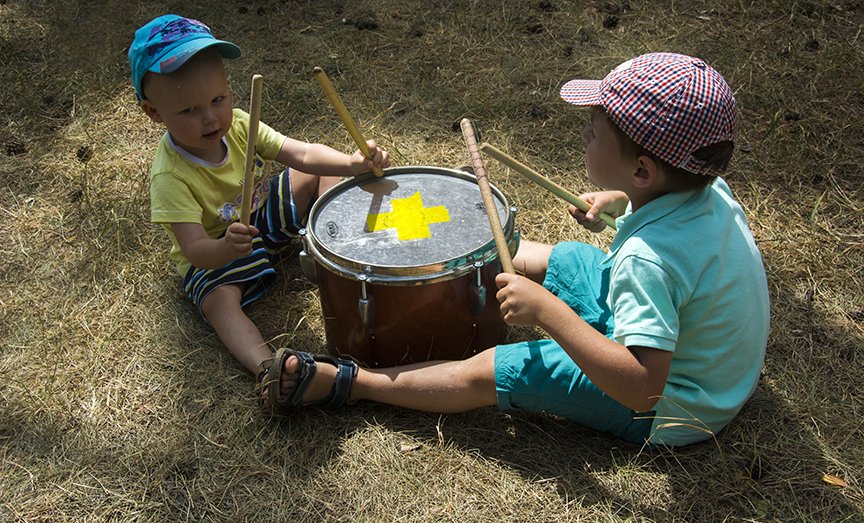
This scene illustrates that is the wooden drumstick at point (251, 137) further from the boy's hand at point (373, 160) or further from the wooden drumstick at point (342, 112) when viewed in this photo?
the boy's hand at point (373, 160)

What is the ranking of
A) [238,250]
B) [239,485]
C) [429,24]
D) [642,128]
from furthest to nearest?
[429,24] → [238,250] → [239,485] → [642,128]

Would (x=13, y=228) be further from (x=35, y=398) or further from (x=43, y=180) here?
(x=35, y=398)

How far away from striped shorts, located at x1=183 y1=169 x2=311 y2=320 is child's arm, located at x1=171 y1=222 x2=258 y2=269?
136 millimetres

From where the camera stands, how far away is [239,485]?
207 cm

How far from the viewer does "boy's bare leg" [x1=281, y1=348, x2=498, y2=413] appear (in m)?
2.12

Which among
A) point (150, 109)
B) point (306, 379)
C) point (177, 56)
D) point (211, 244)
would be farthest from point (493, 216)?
point (150, 109)

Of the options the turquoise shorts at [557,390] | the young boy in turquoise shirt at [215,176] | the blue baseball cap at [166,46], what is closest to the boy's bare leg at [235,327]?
A: the young boy in turquoise shirt at [215,176]

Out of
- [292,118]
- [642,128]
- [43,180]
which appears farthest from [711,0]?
[43,180]

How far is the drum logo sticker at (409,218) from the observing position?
85.2 inches

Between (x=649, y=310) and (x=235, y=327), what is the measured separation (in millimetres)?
1354

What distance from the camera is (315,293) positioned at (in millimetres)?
2725

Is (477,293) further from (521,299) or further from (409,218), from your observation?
(409,218)

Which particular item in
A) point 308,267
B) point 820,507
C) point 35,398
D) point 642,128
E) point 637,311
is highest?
point 642,128

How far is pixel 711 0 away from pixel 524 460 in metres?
2.99
